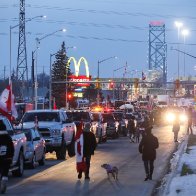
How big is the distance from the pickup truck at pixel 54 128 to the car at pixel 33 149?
322 cm

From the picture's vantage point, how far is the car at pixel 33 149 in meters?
25.7

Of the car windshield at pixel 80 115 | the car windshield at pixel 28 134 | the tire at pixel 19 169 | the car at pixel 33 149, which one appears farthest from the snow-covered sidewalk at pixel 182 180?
the car windshield at pixel 80 115

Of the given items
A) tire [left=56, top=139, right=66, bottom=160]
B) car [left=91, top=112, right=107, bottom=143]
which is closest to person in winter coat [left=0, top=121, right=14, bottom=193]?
tire [left=56, top=139, right=66, bottom=160]

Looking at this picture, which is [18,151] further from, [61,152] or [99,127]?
[99,127]

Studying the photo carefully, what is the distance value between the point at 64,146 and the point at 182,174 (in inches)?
434

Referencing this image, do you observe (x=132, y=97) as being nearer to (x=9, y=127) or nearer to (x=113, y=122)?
(x=113, y=122)

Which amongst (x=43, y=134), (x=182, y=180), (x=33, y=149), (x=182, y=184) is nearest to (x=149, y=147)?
(x=182, y=180)

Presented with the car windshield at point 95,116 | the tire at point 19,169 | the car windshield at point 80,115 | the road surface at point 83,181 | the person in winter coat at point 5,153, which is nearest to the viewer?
the person in winter coat at point 5,153

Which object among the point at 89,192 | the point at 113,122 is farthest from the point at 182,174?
the point at 113,122

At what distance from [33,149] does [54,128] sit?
226 inches

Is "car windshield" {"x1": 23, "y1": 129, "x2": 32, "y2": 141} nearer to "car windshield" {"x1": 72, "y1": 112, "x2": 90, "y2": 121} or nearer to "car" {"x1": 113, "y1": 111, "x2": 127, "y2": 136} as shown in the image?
"car windshield" {"x1": 72, "y1": 112, "x2": 90, "y2": 121}

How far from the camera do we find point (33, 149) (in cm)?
2611

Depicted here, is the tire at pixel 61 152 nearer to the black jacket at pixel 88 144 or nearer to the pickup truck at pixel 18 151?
the pickup truck at pixel 18 151

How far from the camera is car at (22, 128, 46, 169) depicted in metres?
25.7
